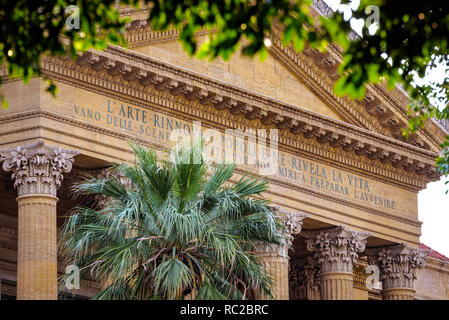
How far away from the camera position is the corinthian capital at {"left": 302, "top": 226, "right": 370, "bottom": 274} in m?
36.3

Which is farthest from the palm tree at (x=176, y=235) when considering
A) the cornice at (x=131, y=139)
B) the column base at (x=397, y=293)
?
the column base at (x=397, y=293)

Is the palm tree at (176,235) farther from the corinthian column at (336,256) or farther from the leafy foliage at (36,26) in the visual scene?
the corinthian column at (336,256)

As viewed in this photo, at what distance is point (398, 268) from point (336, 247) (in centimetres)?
299

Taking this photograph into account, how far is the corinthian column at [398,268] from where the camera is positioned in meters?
38.3

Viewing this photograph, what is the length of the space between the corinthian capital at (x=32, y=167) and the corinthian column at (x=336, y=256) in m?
9.79

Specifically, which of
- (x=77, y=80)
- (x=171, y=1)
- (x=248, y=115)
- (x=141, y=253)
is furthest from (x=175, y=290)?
(x=248, y=115)

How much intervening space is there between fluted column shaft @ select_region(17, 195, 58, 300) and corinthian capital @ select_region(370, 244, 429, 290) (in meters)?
12.9

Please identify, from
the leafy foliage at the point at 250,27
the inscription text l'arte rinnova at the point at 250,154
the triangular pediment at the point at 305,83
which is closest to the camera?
the leafy foliage at the point at 250,27

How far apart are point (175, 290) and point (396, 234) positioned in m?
16.7

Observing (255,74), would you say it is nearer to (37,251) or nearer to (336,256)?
(336,256)

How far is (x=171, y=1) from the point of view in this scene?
16750 millimetres

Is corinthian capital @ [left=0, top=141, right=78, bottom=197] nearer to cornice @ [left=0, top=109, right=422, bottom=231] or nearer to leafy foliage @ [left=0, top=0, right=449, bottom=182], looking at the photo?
cornice @ [left=0, top=109, right=422, bottom=231]

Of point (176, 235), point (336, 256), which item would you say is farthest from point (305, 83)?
point (176, 235)

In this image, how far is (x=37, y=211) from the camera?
94.6 ft
